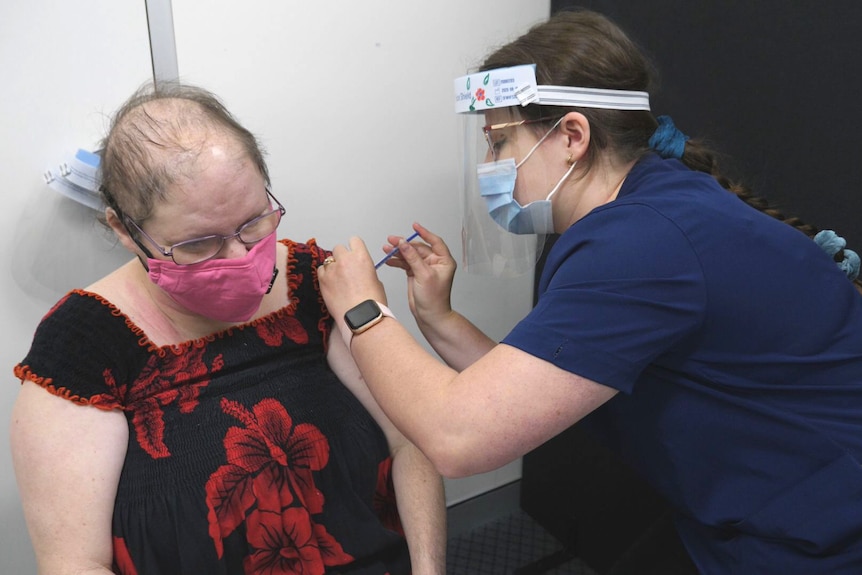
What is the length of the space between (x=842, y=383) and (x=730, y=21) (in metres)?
0.82

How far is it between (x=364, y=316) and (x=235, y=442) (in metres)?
0.32

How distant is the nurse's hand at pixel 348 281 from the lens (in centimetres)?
119

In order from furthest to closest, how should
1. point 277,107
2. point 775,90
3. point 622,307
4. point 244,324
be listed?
1. point 277,107
2. point 775,90
3. point 244,324
4. point 622,307

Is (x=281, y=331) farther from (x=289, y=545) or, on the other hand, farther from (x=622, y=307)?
(x=622, y=307)

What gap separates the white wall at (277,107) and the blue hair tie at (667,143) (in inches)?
29.5

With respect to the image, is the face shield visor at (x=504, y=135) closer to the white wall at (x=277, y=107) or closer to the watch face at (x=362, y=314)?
the watch face at (x=362, y=314)

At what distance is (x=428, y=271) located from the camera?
143 centimetres

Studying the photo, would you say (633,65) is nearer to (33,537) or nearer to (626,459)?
(626,459)

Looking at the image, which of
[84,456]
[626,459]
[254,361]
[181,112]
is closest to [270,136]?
[181,112]

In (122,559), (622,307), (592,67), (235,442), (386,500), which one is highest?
(592,67)

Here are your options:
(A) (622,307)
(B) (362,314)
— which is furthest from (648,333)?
(B) (362,314)

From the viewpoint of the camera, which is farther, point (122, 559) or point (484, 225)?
point (484, 225)

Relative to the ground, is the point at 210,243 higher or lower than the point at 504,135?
lower

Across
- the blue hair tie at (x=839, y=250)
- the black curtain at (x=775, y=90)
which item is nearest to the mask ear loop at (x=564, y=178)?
the blue hair tie at (x=839, y=250)
